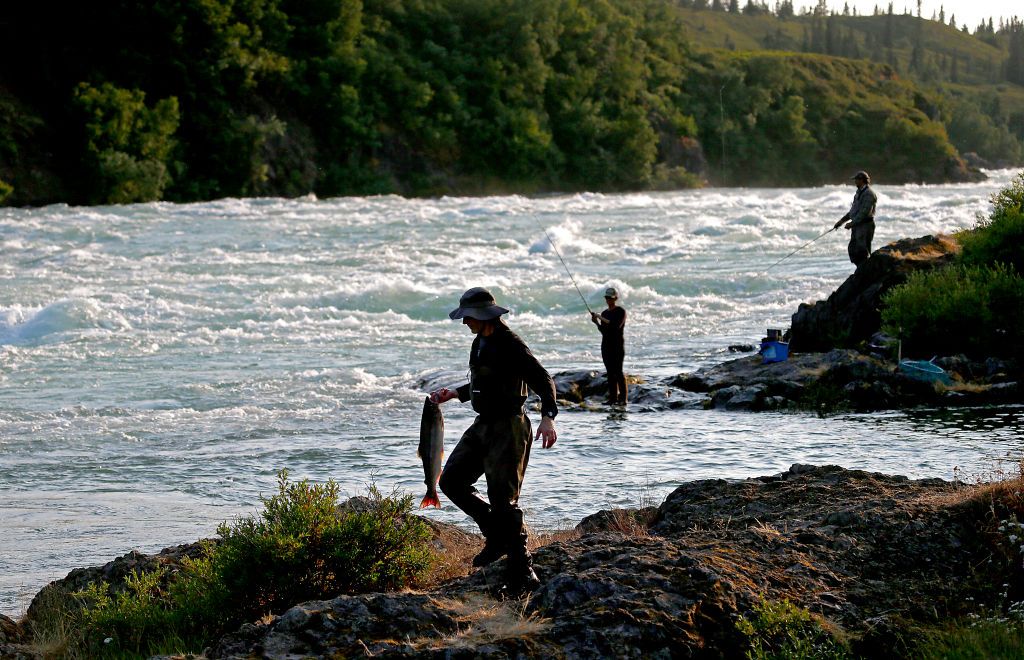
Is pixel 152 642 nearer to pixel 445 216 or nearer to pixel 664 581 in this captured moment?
pixel 664 581

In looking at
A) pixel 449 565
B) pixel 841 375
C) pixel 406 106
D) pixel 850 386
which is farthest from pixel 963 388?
pixel 406 106

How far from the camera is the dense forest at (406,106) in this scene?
53812 mm

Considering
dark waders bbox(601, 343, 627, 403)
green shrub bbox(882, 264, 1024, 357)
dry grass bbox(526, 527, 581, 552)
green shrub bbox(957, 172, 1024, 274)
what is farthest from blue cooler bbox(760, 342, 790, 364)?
dry grass bbox(526, 527, 581, 552)

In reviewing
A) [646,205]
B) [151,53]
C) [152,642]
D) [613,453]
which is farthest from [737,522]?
[151,53]

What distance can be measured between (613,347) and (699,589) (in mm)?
9878

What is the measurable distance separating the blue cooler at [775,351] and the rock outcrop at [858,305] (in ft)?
5.21

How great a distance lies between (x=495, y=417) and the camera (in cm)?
694

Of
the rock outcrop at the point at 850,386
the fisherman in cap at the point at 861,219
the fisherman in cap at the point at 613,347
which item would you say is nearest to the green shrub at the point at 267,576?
the fisherman in cap at the point at 613,347

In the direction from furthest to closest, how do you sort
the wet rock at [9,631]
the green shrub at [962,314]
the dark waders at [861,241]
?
the dark waders at [861,241] < the green shrub at [962,314] < the wet rock at [9,631]

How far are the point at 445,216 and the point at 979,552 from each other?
124 feet

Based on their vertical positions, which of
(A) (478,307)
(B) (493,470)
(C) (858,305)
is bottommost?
(C) (858,305)

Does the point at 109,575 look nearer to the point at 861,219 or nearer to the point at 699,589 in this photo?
the point at 699,589

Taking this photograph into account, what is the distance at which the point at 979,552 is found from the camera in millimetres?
6812

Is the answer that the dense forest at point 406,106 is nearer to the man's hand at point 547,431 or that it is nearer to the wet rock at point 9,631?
the wet rock at point 9,631
